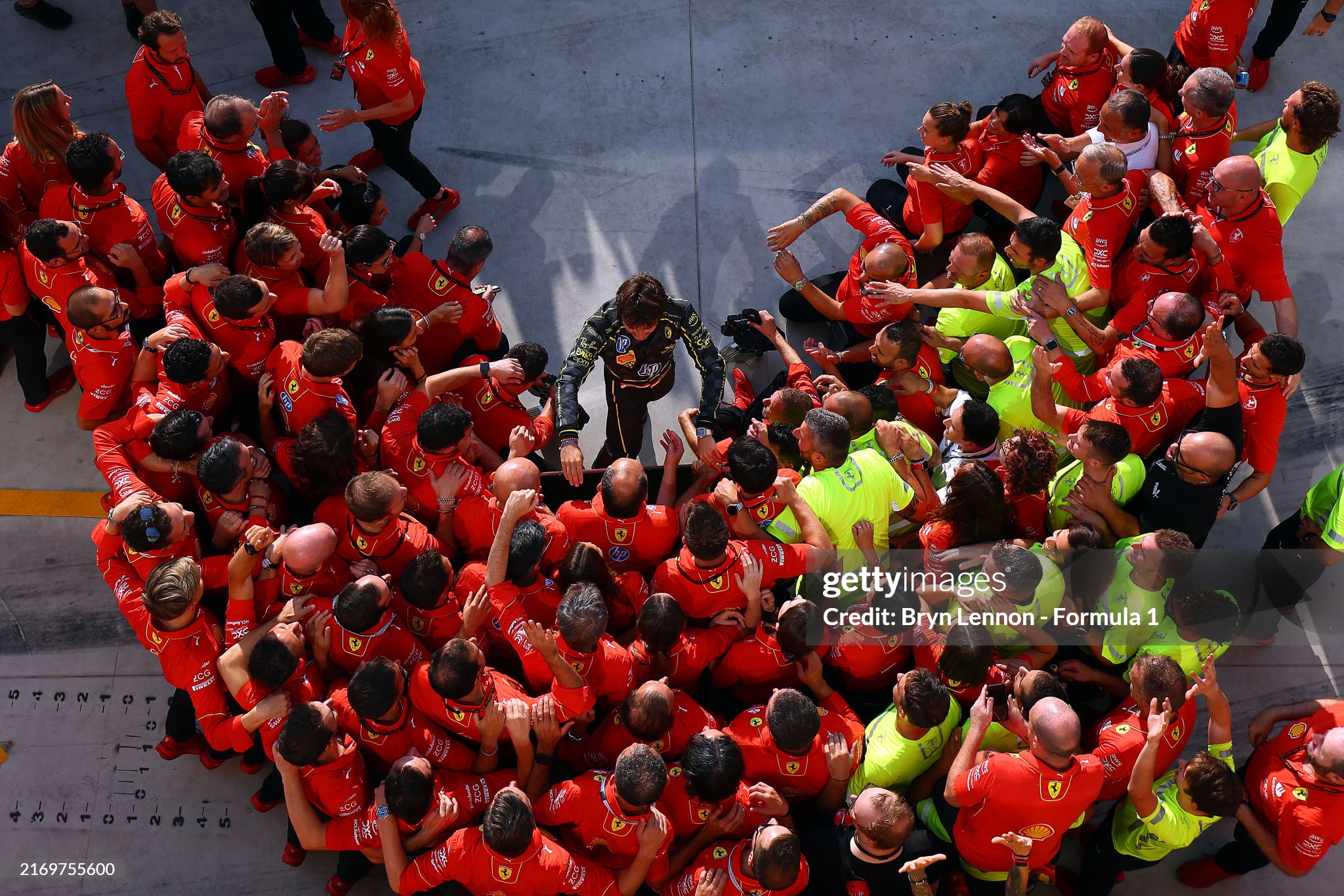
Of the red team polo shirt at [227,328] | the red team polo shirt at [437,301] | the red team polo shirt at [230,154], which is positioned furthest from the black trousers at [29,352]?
the red team polo shirt at [437,301]

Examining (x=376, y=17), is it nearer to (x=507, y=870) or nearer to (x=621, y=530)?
(x=621, y=530)

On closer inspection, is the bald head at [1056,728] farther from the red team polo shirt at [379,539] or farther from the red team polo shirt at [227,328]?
the red team polo shirt at [227,328]

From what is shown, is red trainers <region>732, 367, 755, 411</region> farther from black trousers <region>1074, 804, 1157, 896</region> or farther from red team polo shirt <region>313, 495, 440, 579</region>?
black trousers <region>1074, 804, 1157, 896</region>

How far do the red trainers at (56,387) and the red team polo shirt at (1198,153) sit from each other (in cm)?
787

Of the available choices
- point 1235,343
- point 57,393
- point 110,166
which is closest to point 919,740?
point 1235,343

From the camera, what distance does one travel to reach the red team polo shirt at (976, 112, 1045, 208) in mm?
7531

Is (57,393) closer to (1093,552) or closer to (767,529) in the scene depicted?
(767,529)

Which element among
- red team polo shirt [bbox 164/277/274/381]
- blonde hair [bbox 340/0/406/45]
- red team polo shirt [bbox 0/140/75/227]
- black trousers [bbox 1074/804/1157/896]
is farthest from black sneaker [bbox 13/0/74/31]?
black trousers [bbox 1074/804/1157/896]

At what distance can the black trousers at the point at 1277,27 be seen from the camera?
8406 millimetres

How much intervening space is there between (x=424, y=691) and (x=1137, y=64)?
6.27 m

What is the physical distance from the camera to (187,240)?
6383mm

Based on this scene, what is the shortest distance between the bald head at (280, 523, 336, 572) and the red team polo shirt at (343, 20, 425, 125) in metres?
3.60

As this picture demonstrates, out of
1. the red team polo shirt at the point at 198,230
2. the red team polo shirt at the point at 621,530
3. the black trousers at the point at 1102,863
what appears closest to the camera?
the black trousers at the point at 1102,863

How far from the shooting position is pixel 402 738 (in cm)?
512
